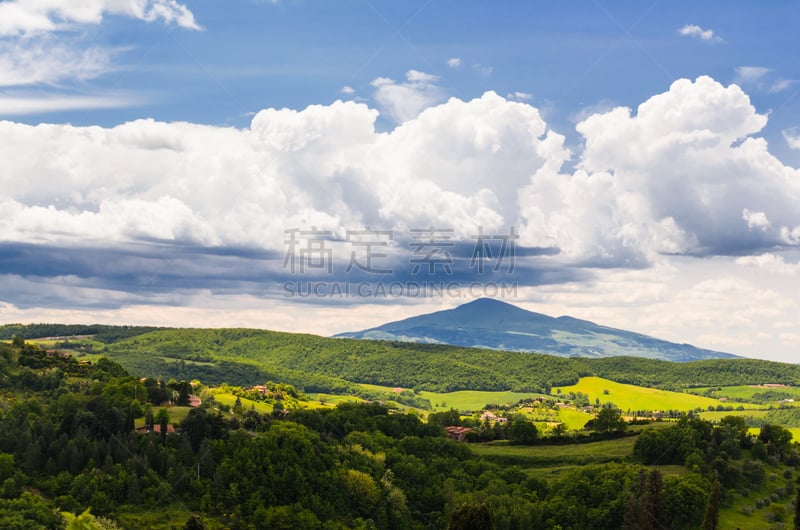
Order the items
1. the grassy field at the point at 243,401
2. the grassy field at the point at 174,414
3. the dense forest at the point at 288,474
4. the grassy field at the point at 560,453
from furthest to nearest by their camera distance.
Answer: the grassy field at the point at 243,401 → the grassy field at the point at 560,453 → the grassy field at the point at 174,414 → the dense forest at the point at 288,474

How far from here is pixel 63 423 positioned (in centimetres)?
9275

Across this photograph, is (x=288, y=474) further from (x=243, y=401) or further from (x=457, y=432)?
(x=457, y=432)

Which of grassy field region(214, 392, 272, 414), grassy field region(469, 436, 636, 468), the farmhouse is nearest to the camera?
grassy field region(469, 436, 636, 468)

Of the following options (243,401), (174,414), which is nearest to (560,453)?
(243,401)

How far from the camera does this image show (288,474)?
304ft

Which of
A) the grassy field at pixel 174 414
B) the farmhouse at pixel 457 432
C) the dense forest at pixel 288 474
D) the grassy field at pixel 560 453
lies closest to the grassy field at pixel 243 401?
the dense forest at pixel 288 474

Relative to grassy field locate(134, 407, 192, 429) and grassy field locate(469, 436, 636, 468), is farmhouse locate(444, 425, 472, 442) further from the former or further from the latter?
grassy field locate(134, 407, 192, 429)

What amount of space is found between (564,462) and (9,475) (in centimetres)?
9082

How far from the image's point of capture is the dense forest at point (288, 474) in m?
81.5

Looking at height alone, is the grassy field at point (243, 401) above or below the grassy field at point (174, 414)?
below

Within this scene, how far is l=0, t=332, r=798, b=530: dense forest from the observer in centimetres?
8150

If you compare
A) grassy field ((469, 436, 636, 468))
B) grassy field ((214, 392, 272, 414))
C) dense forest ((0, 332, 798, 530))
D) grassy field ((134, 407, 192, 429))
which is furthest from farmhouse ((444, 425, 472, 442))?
grassy field ((134, 407, 192, 429))

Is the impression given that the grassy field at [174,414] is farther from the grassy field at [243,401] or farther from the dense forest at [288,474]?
the grassy field at [243,401]

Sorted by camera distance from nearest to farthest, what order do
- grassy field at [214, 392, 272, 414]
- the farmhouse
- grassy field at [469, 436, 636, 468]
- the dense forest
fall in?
the dense forest < grassy field at [469, 436, 636, 468] < grassy field at [214, 392, 272, 414] < the farmhouse
